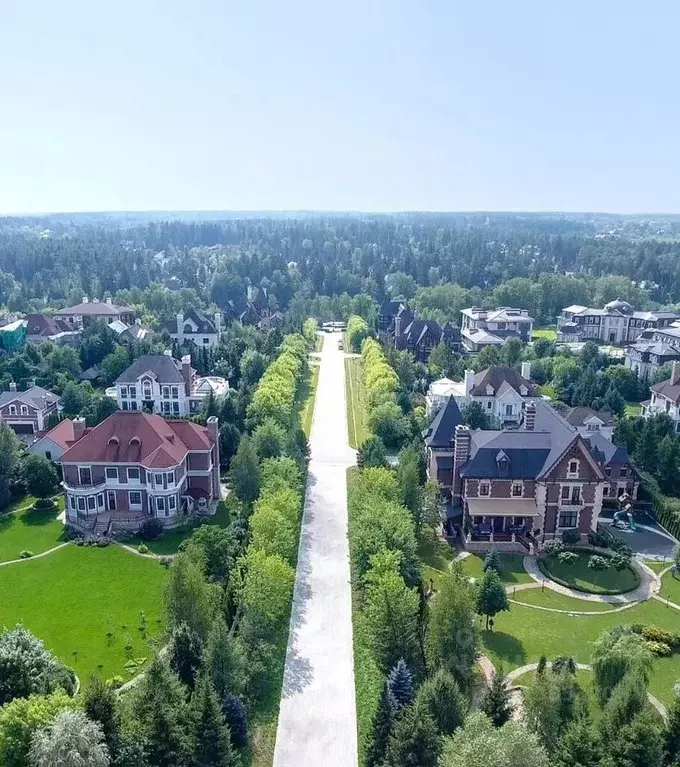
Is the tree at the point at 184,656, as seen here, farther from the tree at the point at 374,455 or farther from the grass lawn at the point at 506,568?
the tree at the point at 374,455

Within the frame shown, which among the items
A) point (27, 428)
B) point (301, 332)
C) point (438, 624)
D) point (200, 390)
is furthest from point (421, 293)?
point (438, 624)

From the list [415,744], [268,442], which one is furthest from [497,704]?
[268,442]

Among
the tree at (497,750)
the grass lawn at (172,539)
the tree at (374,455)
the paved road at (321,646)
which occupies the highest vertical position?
the tree at (497,750)

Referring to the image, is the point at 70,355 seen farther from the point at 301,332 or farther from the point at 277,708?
the point at 277,708

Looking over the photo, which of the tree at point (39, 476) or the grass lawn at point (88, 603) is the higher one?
the tree at point (39, 476)

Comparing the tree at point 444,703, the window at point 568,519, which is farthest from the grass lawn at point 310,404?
the tree at point 444,703
